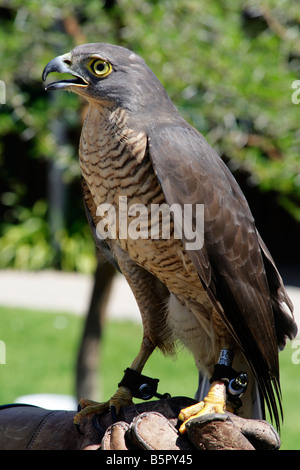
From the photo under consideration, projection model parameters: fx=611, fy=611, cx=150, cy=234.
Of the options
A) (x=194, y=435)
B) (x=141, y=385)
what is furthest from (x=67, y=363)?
(x=194, y=435)

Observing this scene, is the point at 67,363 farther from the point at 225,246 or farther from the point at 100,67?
the point at 100,67

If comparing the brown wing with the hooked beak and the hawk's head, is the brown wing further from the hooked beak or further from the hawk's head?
the hooked beak

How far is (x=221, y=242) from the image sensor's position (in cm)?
230

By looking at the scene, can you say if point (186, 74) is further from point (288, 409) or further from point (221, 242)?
point (288, 409)

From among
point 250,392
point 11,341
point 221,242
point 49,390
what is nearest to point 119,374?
point 49,390

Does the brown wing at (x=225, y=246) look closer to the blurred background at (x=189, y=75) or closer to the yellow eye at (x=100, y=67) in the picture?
the yellow eye at (x=100, y=67)

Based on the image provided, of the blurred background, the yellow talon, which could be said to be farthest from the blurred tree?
the yellow talon

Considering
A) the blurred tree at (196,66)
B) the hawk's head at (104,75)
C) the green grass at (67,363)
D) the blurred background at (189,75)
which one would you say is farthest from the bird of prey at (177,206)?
the green grass at (67,363)

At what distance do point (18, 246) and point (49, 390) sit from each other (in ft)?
14.3

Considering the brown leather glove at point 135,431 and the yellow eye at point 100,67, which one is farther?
the yellow eye at point 100,67

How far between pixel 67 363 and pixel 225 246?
463 cm

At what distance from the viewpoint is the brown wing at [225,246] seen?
2.19 metres

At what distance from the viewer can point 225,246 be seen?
231cm

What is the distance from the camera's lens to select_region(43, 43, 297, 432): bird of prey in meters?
2.19
